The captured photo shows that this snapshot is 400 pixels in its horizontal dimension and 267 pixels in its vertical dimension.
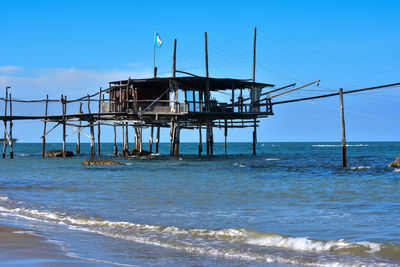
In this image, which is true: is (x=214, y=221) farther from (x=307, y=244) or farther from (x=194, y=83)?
(x=194, y=83)

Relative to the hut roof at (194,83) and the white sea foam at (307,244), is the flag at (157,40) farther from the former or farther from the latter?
the white sea foam at (307,244)

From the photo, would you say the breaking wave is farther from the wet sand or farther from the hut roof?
the hut roof

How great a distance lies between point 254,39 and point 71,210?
30306mm

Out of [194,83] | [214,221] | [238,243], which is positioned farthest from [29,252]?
[194,83]

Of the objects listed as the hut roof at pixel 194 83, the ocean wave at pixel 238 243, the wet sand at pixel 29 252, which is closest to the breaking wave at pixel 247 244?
the ocean wave at pixel 238 243

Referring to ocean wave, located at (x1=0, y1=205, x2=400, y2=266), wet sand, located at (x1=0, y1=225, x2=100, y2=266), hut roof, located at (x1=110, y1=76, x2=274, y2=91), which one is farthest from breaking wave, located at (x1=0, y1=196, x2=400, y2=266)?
hut roof, located at (x1=110, y1=76, x2=274, y2=91)

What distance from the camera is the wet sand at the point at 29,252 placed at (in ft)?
20.7

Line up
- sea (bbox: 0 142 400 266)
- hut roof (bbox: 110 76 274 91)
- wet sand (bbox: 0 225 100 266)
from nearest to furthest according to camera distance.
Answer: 1. wet sand (bbox: 0 225 100 266)
2. sea (bbox: 0 142 400 266)
3. hut roof (bbox: 110 76 274 91)

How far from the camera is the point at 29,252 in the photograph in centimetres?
693

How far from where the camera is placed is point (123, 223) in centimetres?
1004

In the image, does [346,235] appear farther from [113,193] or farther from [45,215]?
[113,193]

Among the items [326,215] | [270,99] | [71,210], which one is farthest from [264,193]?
[270,99]

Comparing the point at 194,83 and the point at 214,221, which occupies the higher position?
the point at 194,83

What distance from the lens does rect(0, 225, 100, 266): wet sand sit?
20.7 ft
